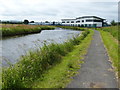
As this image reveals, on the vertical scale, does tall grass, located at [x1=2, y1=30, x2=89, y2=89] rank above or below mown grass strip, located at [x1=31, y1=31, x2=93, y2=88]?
above

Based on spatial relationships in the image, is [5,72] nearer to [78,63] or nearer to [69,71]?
[69,71]

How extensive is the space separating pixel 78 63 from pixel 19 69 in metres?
3.66

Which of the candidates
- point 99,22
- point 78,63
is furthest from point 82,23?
point 78,63

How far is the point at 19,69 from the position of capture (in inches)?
258

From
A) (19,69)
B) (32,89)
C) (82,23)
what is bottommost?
(32,89)

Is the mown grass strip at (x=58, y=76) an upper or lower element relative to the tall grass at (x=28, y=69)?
lower

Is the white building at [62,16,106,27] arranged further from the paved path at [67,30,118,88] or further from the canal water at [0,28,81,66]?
the paved path at [67,30,118,88]

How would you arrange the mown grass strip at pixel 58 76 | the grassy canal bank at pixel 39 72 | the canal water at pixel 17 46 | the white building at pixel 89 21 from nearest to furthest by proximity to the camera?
the grassy canal bank at pixel 39 72
the mown grass strip at pixel 58 76
the canal water at pixel 17 46
the white building at pixel 89 21

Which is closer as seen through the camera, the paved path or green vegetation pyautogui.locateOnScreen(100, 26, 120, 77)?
the paved path

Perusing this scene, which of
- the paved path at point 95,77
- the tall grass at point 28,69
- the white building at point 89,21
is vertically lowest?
the paved path at point 95,77

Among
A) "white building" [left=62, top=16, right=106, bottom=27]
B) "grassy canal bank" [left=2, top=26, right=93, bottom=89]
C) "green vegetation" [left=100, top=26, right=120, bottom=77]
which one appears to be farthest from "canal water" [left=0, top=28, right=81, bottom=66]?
"white building" [left=62, top=16, right=106, bottom=27]

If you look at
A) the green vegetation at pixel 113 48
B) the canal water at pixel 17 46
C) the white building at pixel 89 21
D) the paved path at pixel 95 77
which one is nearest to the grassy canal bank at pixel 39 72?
the paved path at pixel 95 77

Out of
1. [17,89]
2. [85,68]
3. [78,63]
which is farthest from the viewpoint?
[78,63]

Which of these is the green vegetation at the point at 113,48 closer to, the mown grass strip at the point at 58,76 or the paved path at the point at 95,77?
the paved path at the point at 95,77
